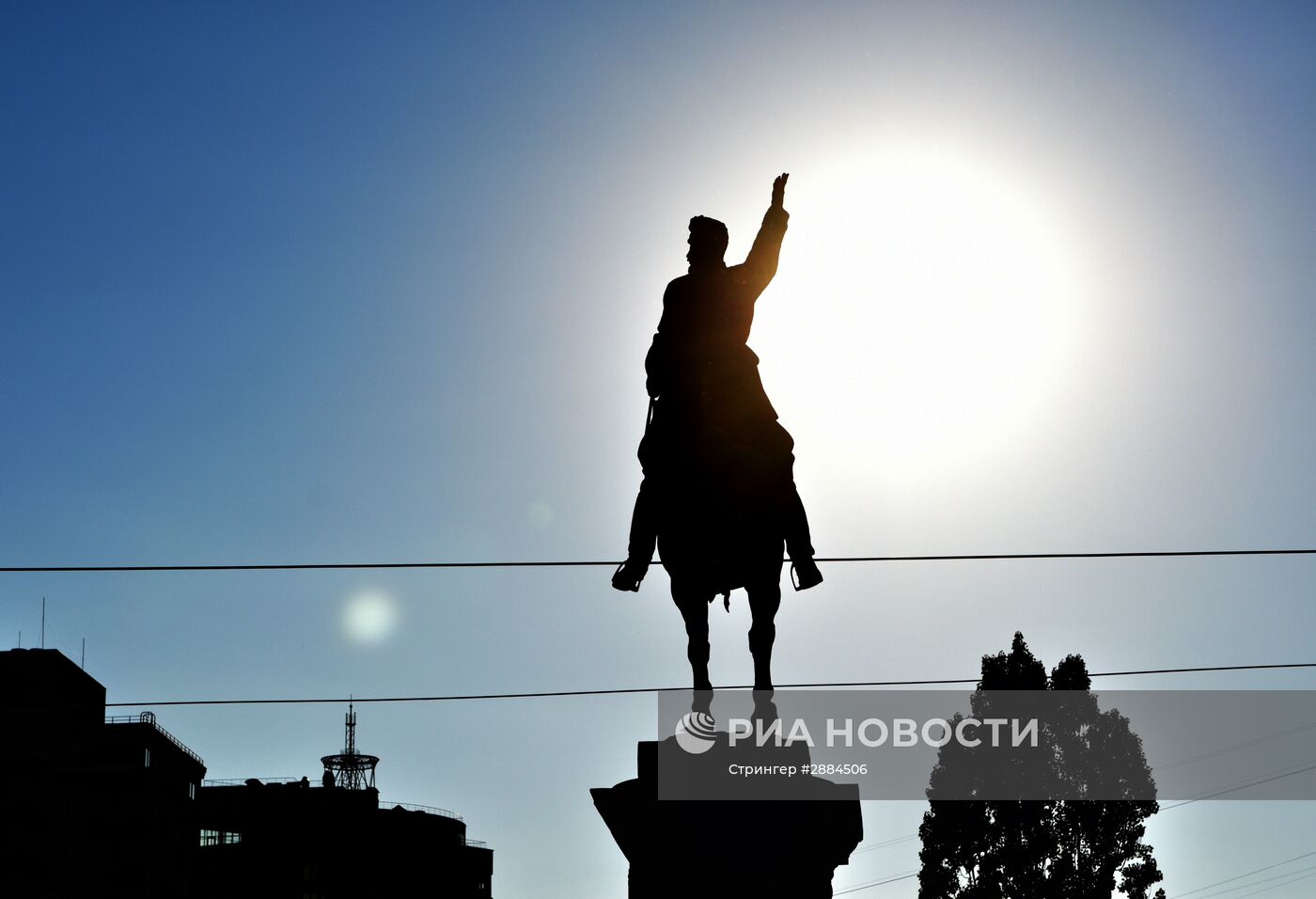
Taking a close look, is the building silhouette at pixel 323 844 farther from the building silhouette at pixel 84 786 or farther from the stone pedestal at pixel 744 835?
the stone pedestal at pixel 744 835

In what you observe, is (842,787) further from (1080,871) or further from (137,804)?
(137,804)

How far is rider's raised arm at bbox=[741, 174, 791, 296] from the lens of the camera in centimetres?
1377

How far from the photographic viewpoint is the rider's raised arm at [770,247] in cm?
1377

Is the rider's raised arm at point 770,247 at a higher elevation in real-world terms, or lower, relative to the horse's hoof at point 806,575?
higher

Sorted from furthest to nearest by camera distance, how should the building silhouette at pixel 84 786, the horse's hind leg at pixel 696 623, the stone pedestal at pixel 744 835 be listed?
the building silhouette at pixel 84 786
the horse's hind leg at pixel 696 623
the stone pedestal at pixel 744 835

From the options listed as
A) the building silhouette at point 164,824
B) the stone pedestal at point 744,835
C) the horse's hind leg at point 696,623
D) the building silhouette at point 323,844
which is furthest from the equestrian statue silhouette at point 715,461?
the building silhouette at point 323,844

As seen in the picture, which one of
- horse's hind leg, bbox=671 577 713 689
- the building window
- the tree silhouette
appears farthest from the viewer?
the building window

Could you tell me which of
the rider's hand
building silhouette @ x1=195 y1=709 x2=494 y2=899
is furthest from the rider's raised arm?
building silhouette @ x1=195 y1=709 x2=494 y2=899

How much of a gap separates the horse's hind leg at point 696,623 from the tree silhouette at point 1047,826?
105ft

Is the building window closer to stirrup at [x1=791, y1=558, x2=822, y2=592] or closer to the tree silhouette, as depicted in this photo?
the tree silhouette

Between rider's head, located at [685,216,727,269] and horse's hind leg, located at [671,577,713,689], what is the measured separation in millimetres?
2756

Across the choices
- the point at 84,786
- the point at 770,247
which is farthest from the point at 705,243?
the point at 84,786

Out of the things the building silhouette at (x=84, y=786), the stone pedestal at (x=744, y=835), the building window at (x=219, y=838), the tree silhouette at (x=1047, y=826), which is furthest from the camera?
the building window at (x=219, y=838)

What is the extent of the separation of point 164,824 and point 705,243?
105 m
